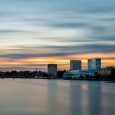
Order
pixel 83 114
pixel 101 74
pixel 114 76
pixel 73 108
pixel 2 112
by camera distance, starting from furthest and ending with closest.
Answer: pixel 101 74 → pixel 114 76 → pixel 73 108 → pixel 2 112 → pixel 83 114

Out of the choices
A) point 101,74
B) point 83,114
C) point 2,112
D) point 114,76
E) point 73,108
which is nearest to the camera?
point 83,114

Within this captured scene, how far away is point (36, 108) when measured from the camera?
39.2 metres

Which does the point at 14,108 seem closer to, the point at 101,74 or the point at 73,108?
the point at 73,108

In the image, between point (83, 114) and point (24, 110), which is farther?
point (24, 110)

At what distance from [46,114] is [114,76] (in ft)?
470

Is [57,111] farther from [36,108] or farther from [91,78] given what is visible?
[91,78]

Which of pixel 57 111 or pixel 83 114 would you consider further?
pixel 57 111

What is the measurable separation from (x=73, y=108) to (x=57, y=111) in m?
2.99

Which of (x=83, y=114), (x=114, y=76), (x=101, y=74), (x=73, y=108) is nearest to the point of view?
(x=83, y=114)

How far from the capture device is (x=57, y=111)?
119 ft

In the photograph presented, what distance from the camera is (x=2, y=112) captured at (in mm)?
35906

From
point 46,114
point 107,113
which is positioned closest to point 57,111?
point 46,114

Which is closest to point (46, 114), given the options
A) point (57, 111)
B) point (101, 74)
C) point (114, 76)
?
point (57, 111)

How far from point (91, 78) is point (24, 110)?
161 metres
